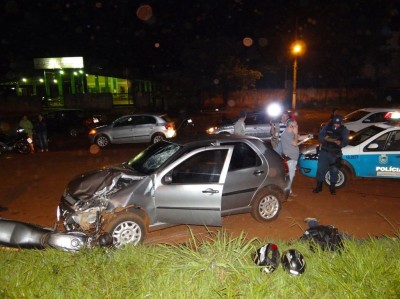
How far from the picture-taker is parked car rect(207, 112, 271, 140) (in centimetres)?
1548

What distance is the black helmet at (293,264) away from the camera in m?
3.88

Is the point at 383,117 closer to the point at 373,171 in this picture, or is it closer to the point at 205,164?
the point at 373,171

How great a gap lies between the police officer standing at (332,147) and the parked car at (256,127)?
715cm

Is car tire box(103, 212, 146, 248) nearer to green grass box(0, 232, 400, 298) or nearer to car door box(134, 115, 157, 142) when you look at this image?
green grass box(0, 232, 400, 298)

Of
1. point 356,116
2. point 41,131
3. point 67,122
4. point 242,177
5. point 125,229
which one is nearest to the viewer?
point 125,229

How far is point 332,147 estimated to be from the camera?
26.5ft

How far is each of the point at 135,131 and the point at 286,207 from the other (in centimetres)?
977

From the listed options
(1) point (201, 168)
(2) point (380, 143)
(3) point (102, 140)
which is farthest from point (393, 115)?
(3) point (102, 140)

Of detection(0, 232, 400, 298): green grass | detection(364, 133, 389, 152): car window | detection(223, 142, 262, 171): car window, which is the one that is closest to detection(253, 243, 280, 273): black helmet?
detection(0, 232, 400, 298): green grass

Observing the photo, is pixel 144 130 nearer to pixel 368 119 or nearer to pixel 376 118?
pixel 368 119

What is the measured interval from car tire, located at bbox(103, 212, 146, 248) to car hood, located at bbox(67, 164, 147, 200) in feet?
1.54

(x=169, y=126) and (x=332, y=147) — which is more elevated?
(x=332, y=147)

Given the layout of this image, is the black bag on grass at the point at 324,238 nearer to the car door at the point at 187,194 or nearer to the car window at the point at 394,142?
the car door at the point at 187,194

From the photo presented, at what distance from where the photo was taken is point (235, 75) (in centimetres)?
3384
